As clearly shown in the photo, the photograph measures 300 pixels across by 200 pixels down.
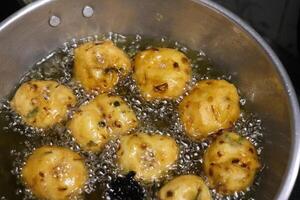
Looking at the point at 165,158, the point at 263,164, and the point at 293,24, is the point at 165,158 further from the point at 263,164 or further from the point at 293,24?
the point at 293,24

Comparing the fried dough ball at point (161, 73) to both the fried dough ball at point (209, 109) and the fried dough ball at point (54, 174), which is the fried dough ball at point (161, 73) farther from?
the fried dough ball at point (54, 174)

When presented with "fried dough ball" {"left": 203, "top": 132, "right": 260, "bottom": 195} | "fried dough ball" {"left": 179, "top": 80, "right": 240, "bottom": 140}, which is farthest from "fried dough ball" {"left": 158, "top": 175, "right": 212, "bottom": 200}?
"fried dough ball" {"left": 179, "top": 80, "right": 240, "bottom": 140}

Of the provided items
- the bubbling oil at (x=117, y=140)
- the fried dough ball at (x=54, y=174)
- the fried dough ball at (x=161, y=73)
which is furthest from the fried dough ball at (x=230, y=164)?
the fried dough ball at (x=54, y=174)

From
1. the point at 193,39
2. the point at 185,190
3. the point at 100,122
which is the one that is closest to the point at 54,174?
the point at 100,122

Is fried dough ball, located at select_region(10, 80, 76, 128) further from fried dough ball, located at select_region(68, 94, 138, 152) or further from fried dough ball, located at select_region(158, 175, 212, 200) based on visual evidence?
fried dough ball, located at select_region(158, 175, 212, 200)

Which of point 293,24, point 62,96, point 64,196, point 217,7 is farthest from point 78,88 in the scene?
point 293,24

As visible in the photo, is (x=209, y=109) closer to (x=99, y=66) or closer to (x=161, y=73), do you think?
(x=161, y=73)

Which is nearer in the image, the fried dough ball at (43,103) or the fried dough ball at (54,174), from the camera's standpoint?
the fried dough ball at (54,174)

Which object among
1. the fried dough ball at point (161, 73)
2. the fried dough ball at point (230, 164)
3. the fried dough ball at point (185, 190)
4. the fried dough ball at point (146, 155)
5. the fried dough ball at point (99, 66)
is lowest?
the fried dough ball at point (230, 164)
